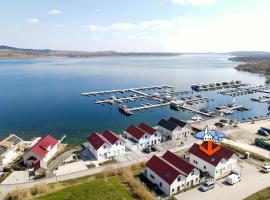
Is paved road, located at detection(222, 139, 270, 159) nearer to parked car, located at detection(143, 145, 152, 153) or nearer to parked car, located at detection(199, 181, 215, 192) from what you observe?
parked car, located at detection(143, 145, 152, 153)

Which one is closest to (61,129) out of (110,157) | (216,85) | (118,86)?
(110,157)

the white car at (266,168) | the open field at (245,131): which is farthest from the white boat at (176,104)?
the white car at (266,168)

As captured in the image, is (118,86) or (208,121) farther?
(118,86)

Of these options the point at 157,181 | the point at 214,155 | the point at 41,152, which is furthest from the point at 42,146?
the point at 214,155

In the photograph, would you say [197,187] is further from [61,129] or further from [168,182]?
[61,129]

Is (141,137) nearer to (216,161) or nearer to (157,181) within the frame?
(157,181)

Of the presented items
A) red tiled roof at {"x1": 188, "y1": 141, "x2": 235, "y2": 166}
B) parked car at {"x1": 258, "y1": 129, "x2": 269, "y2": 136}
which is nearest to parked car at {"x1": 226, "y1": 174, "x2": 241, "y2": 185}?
red tiled roof at {"x1": 188, "y1": 141, "x2": 235, "y2": 166}
